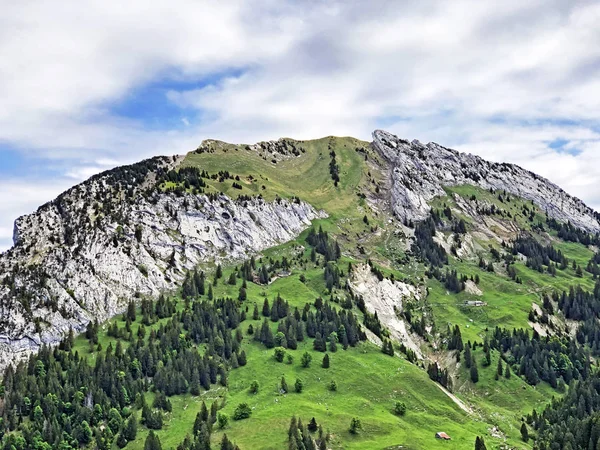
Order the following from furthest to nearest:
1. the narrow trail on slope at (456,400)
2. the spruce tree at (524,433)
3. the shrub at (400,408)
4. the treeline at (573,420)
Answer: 1. the narrow trail on slope at (456,400)
2. the shrub at (400,408)
3. the spruce tree at (524,433)
4. the treeline at (573,420)

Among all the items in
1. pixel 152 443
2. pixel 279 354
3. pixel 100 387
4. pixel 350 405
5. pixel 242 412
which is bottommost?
pixel 152 443

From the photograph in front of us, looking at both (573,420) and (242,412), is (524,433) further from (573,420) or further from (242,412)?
(242,412)

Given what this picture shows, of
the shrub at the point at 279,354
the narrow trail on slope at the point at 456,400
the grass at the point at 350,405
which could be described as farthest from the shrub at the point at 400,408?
the shrub at the point at 279,354

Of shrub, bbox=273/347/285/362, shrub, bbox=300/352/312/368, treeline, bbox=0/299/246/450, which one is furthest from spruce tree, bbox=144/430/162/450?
shrub, bbox=300/352/312/368

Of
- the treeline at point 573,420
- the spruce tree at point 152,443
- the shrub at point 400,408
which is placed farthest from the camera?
the shrub at point 400,408

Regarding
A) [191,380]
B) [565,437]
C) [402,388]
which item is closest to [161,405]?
[191,380]

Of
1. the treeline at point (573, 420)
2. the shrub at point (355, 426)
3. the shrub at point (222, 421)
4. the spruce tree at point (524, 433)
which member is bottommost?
the spruce tree at point (524, 433)

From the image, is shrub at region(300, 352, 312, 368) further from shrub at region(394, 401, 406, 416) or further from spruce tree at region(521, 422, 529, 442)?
spruce tree at region(521, 422, 529, 442)

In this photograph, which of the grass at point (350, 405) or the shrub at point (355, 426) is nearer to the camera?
the grass at point (350, 405)

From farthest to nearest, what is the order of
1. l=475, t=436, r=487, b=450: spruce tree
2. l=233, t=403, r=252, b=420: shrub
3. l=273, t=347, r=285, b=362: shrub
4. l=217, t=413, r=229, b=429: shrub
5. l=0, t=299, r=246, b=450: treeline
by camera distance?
l=273, t=347, r=285, b=362: shrub
l=233, t=403, r=252, b=420: shrub
l=0, t=299, r=246, b=450: treeline
l=217, t=413, r=229, b=429: shrub
l=475, t=436, r=487, b=450: spruce tree

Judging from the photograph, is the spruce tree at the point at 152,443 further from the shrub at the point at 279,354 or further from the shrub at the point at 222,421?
the shrub at the point at 279,354

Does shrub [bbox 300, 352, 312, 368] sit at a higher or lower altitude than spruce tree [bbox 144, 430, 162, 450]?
higher

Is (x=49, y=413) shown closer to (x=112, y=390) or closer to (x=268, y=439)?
(x=112, y=390)

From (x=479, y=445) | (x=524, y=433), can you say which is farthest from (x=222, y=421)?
(x=524, y=433)
